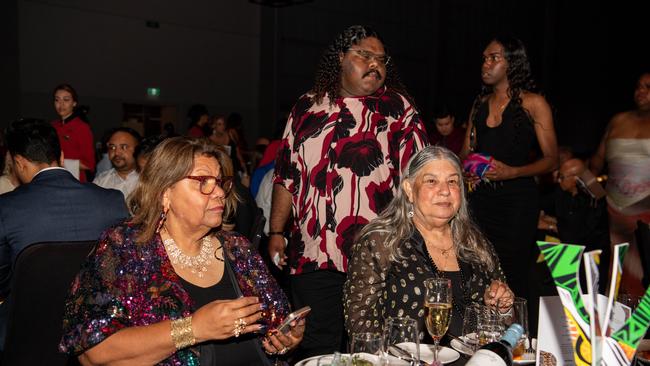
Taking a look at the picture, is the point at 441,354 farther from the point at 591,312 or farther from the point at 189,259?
the point at 189,259

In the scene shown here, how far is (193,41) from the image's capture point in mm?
12250

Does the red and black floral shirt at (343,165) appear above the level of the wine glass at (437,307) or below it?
above

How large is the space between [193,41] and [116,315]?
36.7ft

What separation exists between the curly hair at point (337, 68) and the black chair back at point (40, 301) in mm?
1366

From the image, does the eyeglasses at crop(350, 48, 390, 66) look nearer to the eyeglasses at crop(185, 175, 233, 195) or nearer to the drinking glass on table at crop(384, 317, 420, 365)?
the eyeglasses at crop(185, 175, 233, 195)

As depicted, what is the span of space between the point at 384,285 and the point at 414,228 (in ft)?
0.88

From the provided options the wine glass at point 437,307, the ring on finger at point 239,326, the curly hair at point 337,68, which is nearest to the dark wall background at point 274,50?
the curly hair at point 337,68

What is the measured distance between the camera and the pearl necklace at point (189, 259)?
1.97 meters

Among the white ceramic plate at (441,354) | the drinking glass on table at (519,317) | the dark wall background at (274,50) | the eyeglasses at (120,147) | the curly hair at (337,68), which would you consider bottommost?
the white ceramic plate at (441,354)

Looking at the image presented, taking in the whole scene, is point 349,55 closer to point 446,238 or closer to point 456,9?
point 446,238

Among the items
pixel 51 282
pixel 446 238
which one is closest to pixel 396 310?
pixel 446 238

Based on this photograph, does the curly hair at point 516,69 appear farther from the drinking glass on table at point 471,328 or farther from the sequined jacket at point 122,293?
the sequined jacket at point 122,293

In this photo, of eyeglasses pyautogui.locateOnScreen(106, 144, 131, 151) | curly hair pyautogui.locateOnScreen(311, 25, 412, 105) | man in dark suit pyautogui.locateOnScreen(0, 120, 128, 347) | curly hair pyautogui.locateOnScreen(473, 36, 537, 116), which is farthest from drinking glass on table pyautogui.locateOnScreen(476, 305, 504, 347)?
eyeglasses pyautogui.locateOnScreen(106, 144, 131, 151)

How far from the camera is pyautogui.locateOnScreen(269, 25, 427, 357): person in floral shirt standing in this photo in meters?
2.72
